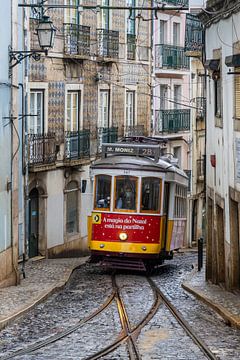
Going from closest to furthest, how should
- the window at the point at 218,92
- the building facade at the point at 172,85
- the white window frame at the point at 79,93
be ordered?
the window at the point at 218,92 < the white window frame at the point at 79,93 < the building facade at the point at 172,85

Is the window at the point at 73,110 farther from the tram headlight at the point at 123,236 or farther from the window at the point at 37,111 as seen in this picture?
the tram headlight at the point at 123,236

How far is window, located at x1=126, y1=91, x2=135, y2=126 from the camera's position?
3841cm

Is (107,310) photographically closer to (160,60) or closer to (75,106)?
(75,106)

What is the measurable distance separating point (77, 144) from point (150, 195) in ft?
28.4

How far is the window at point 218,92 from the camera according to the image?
70.4 feet

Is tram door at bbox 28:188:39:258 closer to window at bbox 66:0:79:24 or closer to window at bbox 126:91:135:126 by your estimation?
window at bbox 66:0:79:24

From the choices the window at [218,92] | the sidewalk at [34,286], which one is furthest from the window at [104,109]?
the window at [218,92]

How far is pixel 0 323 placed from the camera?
1588 centimetres

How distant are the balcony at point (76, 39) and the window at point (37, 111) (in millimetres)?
2049

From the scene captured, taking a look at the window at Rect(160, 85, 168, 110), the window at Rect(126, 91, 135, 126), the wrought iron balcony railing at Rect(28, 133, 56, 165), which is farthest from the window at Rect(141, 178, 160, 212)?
the window at Rect(160, 85, 168, 110)

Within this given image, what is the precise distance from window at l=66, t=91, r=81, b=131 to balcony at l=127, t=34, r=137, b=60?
4.80m

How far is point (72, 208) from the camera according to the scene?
34000 mm

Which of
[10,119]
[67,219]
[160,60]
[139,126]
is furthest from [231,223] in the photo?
[160,60]

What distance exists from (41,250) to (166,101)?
1359 centimetres
